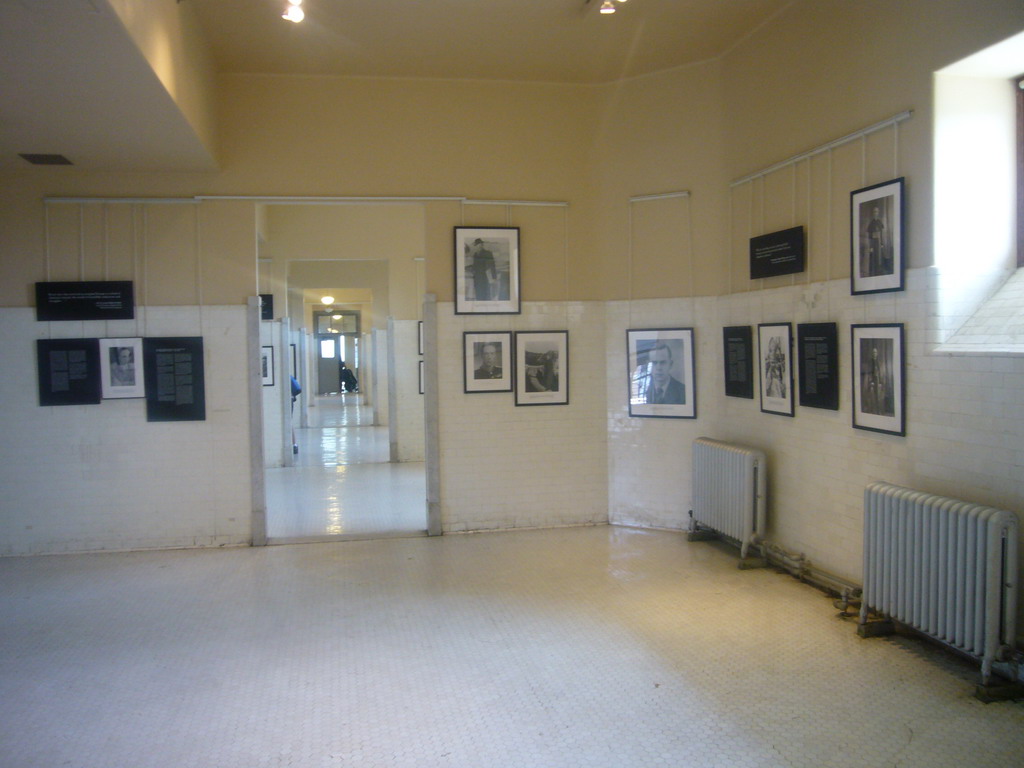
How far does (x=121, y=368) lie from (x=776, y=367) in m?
5.64

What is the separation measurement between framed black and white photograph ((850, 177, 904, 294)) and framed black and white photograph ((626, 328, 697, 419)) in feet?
6.93

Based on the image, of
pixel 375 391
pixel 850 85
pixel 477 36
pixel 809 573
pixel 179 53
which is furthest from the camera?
pixel 375 391

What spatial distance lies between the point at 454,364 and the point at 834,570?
3748mm

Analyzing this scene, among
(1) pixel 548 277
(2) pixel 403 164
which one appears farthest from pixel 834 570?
(2) pixel 403 164

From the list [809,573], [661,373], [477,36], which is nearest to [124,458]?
[477,36]

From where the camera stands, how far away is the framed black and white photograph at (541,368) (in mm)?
7352

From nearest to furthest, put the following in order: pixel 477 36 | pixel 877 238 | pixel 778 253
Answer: pixel 877 238, pixel 778 253, pixel 477 36

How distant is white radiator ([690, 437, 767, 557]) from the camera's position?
597 centimetres

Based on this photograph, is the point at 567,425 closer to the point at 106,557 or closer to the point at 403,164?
the point at 403,164

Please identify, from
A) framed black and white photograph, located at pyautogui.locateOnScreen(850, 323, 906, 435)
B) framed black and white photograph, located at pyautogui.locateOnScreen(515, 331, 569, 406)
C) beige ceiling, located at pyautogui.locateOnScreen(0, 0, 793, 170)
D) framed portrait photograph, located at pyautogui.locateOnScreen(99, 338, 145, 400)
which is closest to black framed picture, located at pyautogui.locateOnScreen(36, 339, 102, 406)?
framed portrait photograph, located at pyautogui.locateOnScreen(99, 338, 145, 400)

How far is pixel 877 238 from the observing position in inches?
191

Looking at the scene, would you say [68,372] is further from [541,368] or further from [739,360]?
[739,360]

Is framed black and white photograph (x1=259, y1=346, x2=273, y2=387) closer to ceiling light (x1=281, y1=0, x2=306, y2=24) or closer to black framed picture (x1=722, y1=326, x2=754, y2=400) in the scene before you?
ceiling light (x1=281, y1=0, x2=306, y2=24)

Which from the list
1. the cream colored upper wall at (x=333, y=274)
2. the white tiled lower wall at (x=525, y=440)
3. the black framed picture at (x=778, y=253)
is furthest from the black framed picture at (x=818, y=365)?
the cream colored upper wall at (x=333, y=274)
